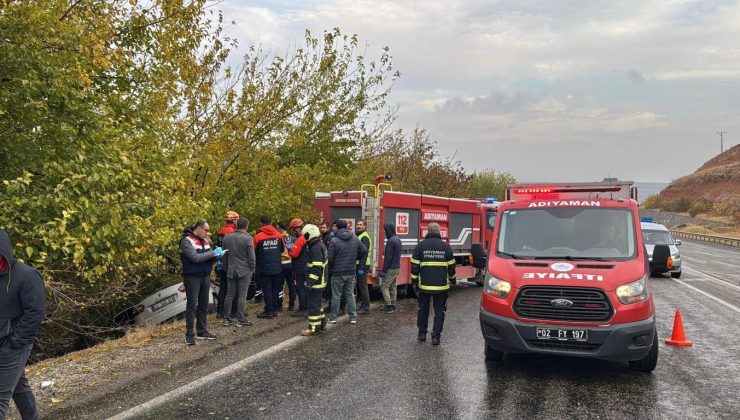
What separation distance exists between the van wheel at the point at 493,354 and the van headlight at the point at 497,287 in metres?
0.74

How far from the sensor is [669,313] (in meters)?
10.8

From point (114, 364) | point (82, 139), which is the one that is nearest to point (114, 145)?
point (82, 139)

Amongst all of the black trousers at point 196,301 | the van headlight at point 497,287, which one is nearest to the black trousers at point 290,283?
the black trousers at point 196,301

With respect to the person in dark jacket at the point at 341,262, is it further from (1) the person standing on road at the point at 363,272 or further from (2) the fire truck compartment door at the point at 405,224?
(2) the fire truck compartment door at the point at 405,224

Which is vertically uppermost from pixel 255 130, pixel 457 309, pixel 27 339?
pixel 255 130

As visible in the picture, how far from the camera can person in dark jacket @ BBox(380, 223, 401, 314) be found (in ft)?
34.9

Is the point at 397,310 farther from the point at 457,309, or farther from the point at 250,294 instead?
the point at 250,294

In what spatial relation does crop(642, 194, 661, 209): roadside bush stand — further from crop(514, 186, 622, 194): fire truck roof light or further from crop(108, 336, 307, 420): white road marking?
crop(108, 336, 307, 420): white road marking

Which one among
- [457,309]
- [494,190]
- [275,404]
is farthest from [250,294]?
[494,190]

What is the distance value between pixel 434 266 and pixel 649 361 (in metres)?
2.96

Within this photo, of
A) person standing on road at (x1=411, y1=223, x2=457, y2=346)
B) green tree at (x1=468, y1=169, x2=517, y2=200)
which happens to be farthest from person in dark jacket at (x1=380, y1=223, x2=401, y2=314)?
green tree at (x1=468, y1=169, x2=517, y2=200)

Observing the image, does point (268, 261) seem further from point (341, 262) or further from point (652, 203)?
point (652, 203)

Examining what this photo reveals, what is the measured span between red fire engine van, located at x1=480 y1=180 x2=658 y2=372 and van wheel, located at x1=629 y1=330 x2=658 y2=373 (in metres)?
0.01

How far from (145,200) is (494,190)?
140ft
